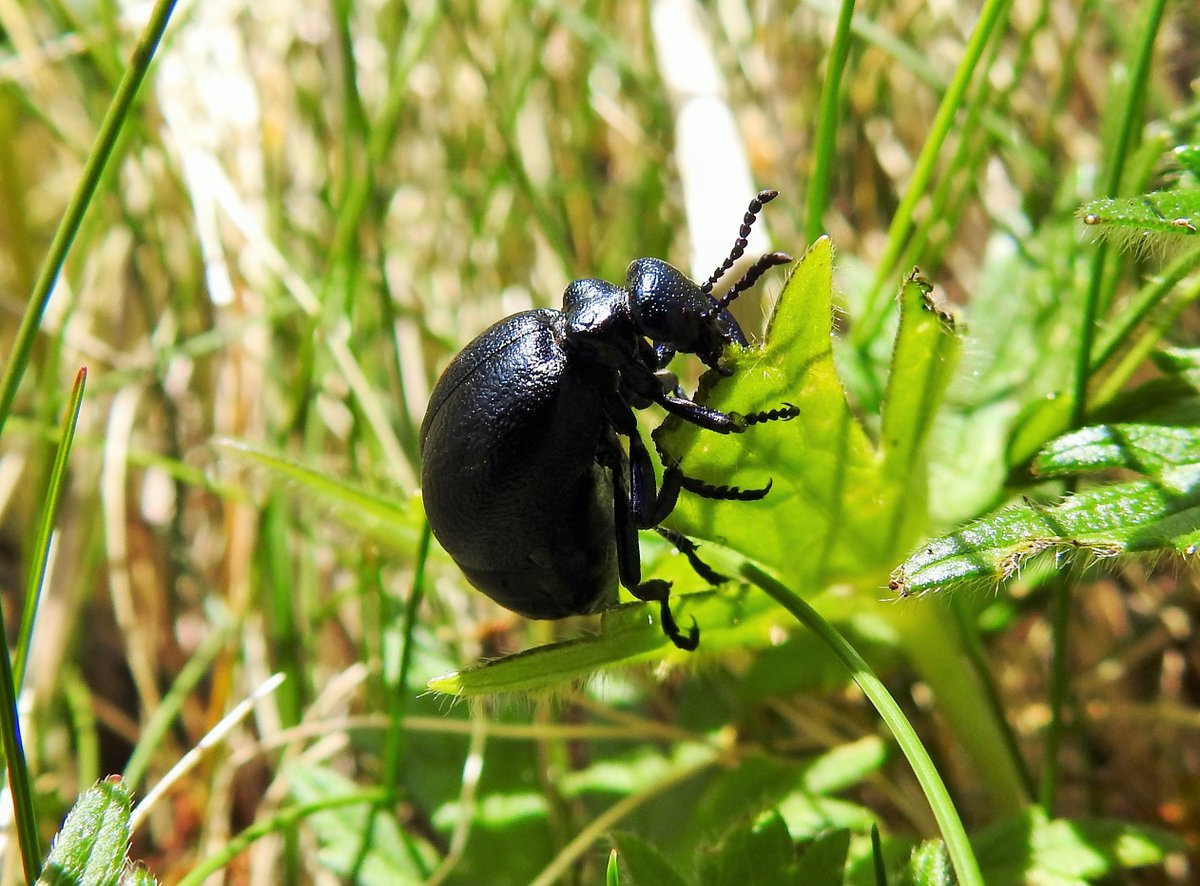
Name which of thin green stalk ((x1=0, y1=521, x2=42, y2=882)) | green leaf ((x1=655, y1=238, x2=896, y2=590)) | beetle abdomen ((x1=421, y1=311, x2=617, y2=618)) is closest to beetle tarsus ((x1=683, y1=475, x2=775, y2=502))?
green leaf ((x1=655, y1=238, x2=896, y2=590))

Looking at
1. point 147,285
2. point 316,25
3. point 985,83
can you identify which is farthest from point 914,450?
point 316,25

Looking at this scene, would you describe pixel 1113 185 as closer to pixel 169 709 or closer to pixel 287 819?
pixel 287 819

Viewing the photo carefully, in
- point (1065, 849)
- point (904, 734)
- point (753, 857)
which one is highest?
point (904, 734)

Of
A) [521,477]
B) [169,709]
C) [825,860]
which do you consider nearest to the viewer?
[825,860]

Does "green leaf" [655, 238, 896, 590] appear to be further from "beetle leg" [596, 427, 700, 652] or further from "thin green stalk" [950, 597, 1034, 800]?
"thin green stalk" [950, 597, 1034, 800]

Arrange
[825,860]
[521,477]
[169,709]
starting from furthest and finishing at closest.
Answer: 1. [169,709]
2. [521,477]
3. [825,860]

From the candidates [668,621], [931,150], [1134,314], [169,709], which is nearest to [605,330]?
[668,621]
